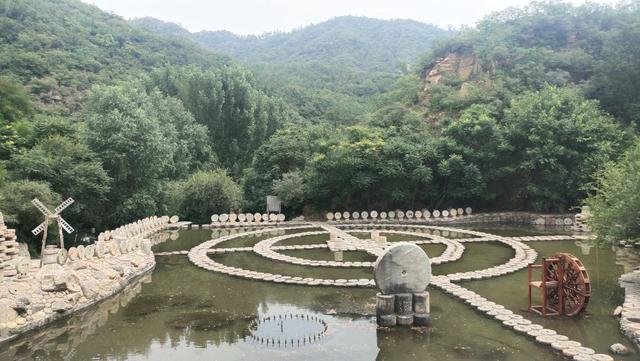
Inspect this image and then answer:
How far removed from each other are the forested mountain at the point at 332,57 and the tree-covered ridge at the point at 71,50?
36.7 feet

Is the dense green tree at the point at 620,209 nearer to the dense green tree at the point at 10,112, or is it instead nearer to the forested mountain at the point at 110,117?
the forested mountain at the point at 110,117

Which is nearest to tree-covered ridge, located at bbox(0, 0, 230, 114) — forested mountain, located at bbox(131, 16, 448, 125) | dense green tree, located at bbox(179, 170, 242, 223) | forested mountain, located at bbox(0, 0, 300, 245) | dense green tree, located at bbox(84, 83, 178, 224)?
forested mountain, located at bbox(0, 0, 300, 245)

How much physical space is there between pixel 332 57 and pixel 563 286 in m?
79.0

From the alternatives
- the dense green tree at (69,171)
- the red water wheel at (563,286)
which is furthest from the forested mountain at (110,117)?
the red water wheel at (563,286)

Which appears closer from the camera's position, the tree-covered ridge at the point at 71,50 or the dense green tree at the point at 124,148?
the dense green tree at the point at 124,148

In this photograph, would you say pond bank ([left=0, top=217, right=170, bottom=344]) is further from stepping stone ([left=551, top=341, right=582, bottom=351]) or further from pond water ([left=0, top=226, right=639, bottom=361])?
stepping stone ([left=551, top=341, right=582, bottom=351])

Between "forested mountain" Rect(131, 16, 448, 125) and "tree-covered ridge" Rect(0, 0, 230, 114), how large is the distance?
1119 cm

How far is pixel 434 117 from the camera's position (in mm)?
44188

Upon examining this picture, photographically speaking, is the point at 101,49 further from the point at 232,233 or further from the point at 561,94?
the point at 561,94

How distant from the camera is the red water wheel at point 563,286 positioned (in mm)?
12180

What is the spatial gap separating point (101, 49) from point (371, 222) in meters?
35.3

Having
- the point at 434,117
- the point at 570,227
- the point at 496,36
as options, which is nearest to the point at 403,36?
the point at 496,36

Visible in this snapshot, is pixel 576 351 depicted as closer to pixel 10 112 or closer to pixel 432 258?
pixel 432 258

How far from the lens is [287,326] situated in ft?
41.4
